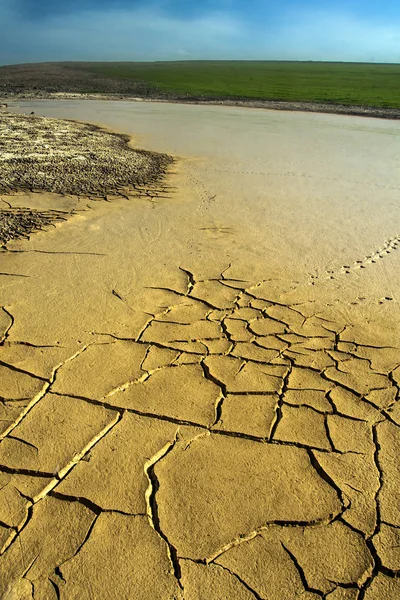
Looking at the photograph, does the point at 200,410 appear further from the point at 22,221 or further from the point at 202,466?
the point at 22,221

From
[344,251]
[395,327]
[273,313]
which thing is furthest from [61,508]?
[344,251]

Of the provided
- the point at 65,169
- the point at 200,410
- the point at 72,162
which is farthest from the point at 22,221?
the point at 200,410

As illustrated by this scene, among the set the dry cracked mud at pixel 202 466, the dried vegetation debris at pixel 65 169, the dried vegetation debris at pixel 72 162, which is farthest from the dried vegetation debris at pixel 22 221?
the dry cracked mud at pixel 202 466

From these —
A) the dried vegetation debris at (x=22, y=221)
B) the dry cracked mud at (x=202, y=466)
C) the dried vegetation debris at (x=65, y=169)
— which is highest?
the dried vegetation debris at (x=65, y=169)

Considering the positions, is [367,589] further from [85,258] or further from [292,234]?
[292,234]

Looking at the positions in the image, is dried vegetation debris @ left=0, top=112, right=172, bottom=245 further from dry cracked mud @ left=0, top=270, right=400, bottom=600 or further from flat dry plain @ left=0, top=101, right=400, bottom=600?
dry cracked mud @ left=0, top=270, right=400, bottom=600

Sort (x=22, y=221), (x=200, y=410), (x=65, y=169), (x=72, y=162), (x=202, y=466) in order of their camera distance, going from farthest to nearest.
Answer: (x=72, y=162) → (x=65, y=169) → (x=22, y=221) → (x=200, y=410) → (x=202, y=466)

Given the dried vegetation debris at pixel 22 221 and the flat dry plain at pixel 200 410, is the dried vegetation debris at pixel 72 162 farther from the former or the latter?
the flat dry plain at pixel 200 410

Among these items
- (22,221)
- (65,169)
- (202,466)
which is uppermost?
(65,169)
